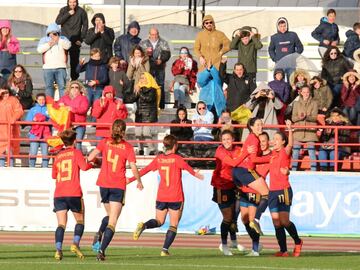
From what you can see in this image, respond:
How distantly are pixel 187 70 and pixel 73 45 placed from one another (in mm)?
2407

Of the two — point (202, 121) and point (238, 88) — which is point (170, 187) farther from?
point (238, 88)

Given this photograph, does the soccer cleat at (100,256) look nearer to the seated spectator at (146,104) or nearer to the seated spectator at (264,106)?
the seated spectator at (264,106)

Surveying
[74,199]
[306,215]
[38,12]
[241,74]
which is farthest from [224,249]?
[38,12]

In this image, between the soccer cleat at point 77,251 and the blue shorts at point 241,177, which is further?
the blue shorts at point 241,177

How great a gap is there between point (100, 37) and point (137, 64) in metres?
1.36

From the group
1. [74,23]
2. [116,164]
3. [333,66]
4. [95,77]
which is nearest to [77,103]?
[95,77]

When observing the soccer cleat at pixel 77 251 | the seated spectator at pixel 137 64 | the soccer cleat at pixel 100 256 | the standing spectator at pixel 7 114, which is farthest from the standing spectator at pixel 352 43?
the soccer cleat at pixel 100 256

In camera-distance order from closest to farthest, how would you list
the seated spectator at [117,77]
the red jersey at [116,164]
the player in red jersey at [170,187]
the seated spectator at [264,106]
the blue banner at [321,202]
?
the red jersey at [116,164]
the player in red jersey at [170,187]
the blue banner at [321,202]
the seated spectator at [264,106]
the seated spectator at [117,77]

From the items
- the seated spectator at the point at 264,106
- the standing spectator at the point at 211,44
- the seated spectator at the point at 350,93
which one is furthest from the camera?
the standing spectator at the point at 211,44

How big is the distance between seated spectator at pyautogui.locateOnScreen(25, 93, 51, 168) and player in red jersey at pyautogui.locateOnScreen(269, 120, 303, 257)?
734cm

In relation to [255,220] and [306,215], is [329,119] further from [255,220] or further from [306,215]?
[255,220]

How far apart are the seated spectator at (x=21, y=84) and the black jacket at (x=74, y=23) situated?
1862 mm

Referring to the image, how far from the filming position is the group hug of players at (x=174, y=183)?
2100cm

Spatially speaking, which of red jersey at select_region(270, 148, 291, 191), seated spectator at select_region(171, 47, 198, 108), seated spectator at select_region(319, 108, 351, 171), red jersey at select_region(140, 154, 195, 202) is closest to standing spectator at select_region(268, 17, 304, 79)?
seated spectator at select_region(171, 47, 198, 108)
